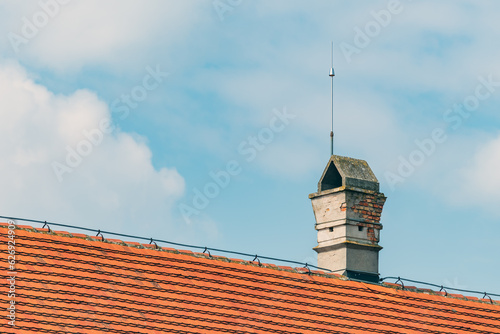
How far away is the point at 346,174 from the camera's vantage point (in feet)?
65.8

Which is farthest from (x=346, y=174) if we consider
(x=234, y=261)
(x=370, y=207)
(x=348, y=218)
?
(x=234, y=261)

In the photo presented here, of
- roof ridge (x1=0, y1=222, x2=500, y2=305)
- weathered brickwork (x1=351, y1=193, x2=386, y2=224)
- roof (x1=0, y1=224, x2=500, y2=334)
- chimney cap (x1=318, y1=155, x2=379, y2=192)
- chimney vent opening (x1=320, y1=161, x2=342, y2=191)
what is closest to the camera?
roof (x1=0, y1=224, x2=500, y2=334)

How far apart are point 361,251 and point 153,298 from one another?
16.6 ft

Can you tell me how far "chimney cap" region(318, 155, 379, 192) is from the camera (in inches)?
789

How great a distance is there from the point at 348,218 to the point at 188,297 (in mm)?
4428

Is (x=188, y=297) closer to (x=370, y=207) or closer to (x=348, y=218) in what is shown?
Result: (x=348, y=218)

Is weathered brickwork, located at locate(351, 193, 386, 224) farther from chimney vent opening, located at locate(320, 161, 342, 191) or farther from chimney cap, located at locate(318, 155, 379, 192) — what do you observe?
chimney vent opening, located at locate(320, 161, 342, 191)

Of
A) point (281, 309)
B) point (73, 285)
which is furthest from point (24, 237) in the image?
point (281, 309)

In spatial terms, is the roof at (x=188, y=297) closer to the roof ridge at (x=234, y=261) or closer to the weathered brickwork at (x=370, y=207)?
the roof ridge at (x=234, y=261)

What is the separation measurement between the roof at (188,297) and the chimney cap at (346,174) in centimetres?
213

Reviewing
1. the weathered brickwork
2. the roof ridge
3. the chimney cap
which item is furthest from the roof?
the chimney cap

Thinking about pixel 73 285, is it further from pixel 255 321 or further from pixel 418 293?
pixel 418 293

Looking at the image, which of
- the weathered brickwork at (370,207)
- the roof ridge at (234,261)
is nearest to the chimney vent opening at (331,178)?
the weathered brickwork at (370,207)

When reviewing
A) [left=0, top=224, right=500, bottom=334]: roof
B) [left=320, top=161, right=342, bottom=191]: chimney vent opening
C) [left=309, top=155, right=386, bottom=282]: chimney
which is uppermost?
[left=320, top=161, right=342, bottom=191]: chimney vent opening
